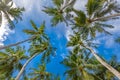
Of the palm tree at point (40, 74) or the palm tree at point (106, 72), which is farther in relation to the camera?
the palm tree at point (40, 74)

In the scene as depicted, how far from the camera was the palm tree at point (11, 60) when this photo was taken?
80.4 feet

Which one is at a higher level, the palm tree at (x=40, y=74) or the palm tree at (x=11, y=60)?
the palm tree at (x=11, y=60)

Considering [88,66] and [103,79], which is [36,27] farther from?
[103,79]

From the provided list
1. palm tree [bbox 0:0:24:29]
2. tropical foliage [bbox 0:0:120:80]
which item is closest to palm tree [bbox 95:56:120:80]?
tropical foliage [bbox 0:0:120:80]

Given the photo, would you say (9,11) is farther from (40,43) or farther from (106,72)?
(106,72)

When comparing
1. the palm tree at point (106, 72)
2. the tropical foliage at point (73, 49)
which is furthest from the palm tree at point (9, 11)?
the palm tree at point (106, 72)

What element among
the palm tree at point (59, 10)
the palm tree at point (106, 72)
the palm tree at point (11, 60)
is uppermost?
the palm tree at point (59, 10)

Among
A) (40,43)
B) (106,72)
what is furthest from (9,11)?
(106,72)

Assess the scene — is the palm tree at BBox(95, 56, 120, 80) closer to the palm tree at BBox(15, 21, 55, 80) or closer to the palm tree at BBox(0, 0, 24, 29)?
the palm tree at BBox(15, 21, 55, 80)

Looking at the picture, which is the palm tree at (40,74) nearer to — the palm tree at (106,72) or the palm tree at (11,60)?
the palm tree at (11,60)

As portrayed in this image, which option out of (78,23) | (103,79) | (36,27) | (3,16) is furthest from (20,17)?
(103,79)

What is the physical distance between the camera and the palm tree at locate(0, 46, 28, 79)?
24.5 m

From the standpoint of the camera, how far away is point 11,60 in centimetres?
2488

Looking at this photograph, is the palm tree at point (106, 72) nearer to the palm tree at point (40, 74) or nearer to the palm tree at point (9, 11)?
the palm tree at point (40, 74)
